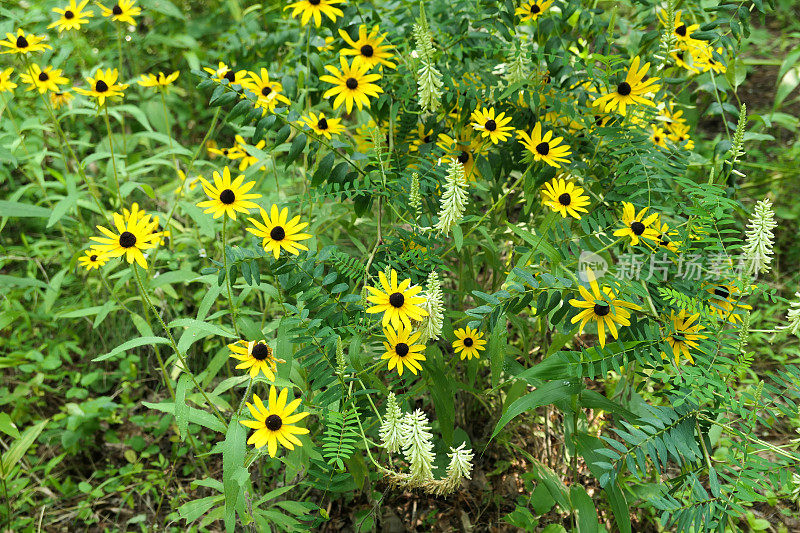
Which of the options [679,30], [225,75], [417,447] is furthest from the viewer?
[225,75]

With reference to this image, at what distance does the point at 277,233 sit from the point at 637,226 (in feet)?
2.85

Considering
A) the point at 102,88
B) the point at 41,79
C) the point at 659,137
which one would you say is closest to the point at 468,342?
the point at 659,137

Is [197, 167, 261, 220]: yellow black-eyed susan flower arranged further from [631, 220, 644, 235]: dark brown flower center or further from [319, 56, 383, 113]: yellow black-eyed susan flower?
[631, 220, 644, 235]: dark brown flower center

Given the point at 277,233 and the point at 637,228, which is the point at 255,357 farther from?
the point at 637,228

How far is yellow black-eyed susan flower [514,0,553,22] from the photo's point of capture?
6.13 ft

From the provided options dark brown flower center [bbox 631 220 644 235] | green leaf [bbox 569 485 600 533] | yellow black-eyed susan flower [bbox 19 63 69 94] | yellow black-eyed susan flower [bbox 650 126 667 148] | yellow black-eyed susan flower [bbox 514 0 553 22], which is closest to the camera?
dark brown flower center [bbox 631 220 644 235]

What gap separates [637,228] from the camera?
1517 millimetres

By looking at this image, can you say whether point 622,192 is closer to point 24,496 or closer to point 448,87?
point 448,87

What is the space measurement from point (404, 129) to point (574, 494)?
45.2 inches

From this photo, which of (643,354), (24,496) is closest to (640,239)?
(643,354)

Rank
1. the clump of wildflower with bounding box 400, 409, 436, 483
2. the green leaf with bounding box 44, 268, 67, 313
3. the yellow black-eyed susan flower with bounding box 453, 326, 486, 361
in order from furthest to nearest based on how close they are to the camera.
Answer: the green leaf with bounding box 44, 268, 67, 313
the yellow black-eyed susan flower with bounding box 453, 326, 486, 361
the clump of wildflower with bounding box 400, 409, 436, 483

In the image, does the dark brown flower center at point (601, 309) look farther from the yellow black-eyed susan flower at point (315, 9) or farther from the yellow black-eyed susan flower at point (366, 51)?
the yellow black-eyed susan flower at point (315, 9)

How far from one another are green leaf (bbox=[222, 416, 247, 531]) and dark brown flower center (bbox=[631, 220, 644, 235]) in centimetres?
105

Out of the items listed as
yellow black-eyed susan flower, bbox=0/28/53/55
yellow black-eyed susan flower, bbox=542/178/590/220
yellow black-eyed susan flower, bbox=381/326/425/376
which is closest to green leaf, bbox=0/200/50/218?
yellow black-eyed susan flower, bbox=0/28/53/55
